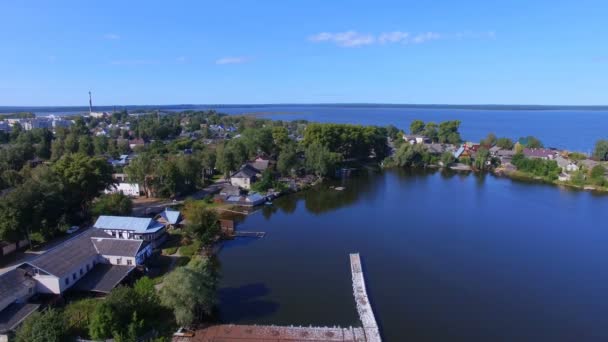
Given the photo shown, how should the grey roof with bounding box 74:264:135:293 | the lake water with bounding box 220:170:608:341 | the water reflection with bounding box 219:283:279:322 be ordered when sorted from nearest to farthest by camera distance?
the lake water with bounding box 220:170:608:341
the water reflection with bounding box 219:283:279:322
the grey roof with bounding box 74:264:135:293

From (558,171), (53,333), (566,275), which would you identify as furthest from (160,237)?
(558,171)

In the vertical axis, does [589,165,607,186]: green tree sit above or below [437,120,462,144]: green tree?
below

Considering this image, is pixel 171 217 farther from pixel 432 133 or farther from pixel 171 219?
pixel 432 133

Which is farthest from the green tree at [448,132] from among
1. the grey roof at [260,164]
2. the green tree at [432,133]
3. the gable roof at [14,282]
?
the gable roof at [14,282]

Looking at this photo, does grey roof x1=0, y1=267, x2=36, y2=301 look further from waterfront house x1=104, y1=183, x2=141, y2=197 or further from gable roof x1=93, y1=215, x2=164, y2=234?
waterfront house x1=104, y1=183, x2=141, y2=197

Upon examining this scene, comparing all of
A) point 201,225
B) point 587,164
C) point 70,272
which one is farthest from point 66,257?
point 587,164

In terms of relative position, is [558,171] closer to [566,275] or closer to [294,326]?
[566,275]

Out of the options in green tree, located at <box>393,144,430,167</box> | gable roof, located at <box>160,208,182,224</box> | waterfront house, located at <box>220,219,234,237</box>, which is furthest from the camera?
green tree, located at <box>393,144,430,167</box>

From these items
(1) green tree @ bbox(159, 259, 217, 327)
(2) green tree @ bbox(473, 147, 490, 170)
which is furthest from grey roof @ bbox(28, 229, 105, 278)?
(2) green tree @ bbox(473, 147, 490, 170)

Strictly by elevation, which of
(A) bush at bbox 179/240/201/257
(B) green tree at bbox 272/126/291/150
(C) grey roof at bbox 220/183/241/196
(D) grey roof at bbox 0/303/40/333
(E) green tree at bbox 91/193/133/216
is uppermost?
(B) green tree at bbox 272/126/291/150
